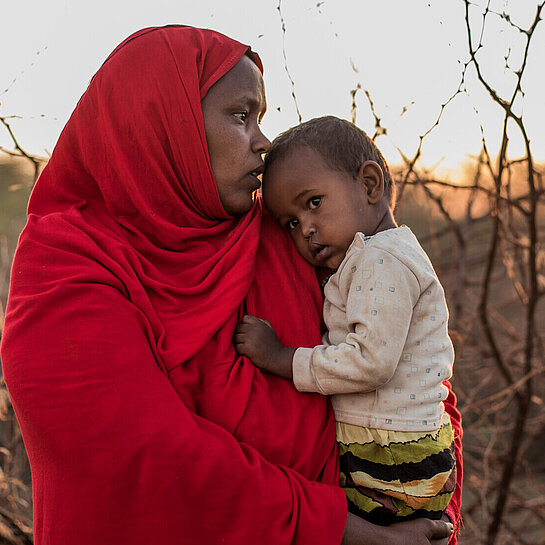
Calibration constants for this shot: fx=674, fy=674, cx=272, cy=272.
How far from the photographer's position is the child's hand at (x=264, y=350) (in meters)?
1.79

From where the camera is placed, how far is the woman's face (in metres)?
1.89

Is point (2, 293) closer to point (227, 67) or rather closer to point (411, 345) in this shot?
point (227, 67)

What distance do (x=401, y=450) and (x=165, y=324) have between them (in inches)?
27.3

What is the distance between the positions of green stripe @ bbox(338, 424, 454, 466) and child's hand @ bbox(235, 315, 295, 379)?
0.27 meters

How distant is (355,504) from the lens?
179cm

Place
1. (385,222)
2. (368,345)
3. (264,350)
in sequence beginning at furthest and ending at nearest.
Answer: (385,222) → (264,350) → (368,345)

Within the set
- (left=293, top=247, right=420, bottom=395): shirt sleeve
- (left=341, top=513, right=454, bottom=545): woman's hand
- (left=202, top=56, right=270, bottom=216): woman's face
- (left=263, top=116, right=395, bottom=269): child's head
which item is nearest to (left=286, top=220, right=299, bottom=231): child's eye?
(left=263, top=116, right=395, bottom=269): child's head

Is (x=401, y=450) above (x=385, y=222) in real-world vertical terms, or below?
below

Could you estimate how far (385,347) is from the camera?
1.69m

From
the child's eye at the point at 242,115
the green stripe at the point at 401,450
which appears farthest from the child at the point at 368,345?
the child's eye at the point at 242,115

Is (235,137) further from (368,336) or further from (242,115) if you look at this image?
(368,336)

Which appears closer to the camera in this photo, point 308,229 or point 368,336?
point 368,336

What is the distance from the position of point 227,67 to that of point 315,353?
848 mm

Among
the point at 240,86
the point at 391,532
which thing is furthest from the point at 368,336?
the point at 240,86
